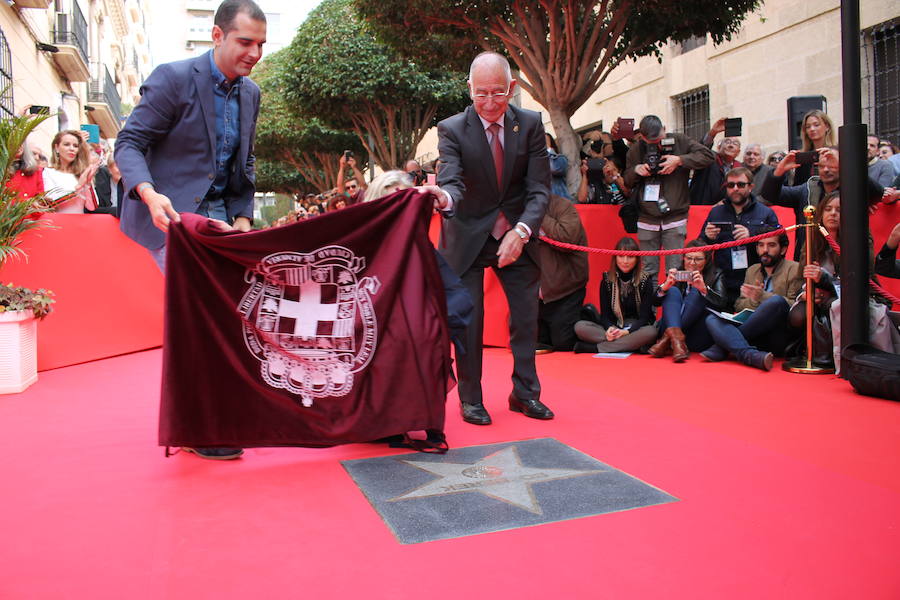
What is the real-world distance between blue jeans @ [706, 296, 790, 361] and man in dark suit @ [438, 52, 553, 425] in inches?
97.6

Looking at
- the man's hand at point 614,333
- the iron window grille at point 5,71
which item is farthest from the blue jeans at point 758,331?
the iron window grille at point 5,71

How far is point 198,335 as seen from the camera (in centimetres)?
343

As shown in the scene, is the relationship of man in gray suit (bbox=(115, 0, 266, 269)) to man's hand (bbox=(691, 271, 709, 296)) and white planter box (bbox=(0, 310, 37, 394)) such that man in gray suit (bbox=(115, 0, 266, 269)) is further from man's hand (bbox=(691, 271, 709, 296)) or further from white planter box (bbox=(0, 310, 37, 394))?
man's hand (bbox=(691, 271, 709, 296))

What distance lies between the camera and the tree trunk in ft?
38.1

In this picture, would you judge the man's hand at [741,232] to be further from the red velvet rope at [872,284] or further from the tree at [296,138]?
the tree at [296,138]

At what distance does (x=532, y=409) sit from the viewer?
14.6 feet

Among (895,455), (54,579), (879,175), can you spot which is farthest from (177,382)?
(879,175)

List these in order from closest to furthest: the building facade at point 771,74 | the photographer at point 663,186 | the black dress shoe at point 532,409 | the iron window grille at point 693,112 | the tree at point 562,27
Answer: the black dress shoe at point 532,409 → the photographer at point 663,186 → the tree at point 562,27 → the building facade at point 771,74 → the iron window grille at point 693,112

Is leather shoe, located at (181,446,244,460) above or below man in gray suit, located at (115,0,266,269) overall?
below

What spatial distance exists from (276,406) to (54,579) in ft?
4.28

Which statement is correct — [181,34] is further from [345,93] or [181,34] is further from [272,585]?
[272,585]

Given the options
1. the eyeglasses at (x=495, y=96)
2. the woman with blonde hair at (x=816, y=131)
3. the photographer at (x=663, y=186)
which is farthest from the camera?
the photographer at (x=663, y=186)

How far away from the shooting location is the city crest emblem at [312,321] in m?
3.54

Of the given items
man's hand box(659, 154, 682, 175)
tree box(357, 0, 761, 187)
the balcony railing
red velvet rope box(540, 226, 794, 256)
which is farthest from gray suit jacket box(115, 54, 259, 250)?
the balcony railing
